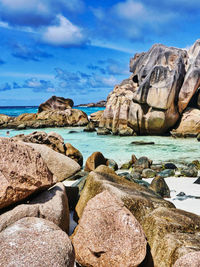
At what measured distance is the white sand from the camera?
248 inches

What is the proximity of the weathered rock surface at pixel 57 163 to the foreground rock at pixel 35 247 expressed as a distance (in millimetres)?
4603

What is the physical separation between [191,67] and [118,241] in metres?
23.8

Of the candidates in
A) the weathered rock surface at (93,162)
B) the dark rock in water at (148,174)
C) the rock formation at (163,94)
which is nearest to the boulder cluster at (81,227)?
the dark rock in water at (148,174)

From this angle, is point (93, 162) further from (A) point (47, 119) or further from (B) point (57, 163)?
(A) point (47, 119)

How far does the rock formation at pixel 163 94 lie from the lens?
942 inches

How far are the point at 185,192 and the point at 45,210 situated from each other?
508 cm

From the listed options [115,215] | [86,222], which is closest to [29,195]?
[86,222]

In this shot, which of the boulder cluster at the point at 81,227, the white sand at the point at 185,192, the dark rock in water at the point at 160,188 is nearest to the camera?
the boulder cluster at the point at 81,227

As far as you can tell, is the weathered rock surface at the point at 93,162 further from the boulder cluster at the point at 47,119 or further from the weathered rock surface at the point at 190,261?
the boulder cluster at the point at 47,119

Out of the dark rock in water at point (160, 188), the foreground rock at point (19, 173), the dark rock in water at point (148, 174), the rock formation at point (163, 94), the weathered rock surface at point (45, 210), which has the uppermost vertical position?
the rock formation at point (163, 94)

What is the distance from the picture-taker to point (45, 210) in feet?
12.7

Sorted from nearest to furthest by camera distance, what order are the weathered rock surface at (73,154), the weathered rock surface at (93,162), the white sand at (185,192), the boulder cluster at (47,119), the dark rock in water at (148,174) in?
the white sand at (185,192) < the dark rock in water at (148,174) < the weathered rock surface at (93,162) < the weathered rock surface at (73,154) < the boulder cluster at (47,119)

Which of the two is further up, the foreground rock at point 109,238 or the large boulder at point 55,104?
the large boulder at point 55,104

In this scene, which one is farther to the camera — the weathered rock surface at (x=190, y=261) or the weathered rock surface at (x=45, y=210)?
the weathered rock surface at (x=45, y=210)
